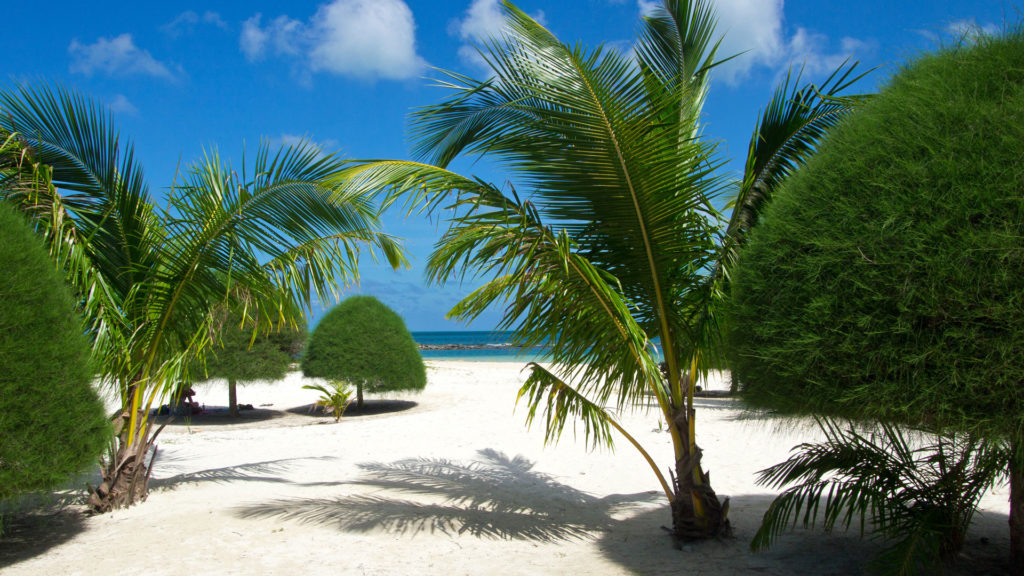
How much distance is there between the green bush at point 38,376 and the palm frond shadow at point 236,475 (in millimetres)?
2977

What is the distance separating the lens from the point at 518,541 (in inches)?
209

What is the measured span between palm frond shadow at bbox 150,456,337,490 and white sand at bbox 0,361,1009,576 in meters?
0.04

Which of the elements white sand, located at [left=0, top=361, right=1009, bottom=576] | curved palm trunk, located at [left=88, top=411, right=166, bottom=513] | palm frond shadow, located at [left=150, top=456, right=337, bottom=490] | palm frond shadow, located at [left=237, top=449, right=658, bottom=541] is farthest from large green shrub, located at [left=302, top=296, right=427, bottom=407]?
curved palm trunk, located at [left=88, top=411, right=166, bottom=513]

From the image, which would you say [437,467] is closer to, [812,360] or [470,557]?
[470,557]

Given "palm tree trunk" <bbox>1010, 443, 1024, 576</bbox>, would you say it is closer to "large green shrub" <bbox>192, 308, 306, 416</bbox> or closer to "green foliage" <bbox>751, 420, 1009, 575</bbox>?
"green foliage" <bbox>751, 420, 1009, 575</bbox>

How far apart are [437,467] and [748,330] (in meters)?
5.77

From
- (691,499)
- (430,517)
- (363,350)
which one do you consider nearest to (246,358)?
(363,350)

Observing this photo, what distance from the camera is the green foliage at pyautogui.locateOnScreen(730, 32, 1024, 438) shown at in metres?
2.83

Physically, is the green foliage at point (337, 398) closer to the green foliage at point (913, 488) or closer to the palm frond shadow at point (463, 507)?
the palm frond shadow at point (463, 507)

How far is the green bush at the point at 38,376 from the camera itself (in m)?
3.92

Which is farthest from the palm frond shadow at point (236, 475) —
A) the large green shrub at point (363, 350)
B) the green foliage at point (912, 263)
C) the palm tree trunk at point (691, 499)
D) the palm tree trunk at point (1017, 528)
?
the large green shrub at point (363, 350)

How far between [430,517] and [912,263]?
4.69m

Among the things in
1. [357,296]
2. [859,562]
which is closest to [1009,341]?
[859,562]

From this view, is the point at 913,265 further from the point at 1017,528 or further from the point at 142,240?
the point at 142,240
